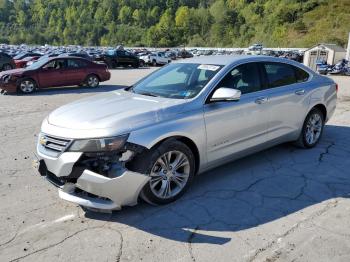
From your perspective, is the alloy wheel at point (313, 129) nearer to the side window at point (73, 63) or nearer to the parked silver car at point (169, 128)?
the parked silver car at point (169, 128)

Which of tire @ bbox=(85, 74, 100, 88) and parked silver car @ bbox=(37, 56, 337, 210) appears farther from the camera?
tire @ bbox=(85, 74, 100, 88)

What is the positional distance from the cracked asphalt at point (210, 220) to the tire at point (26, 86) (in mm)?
9157

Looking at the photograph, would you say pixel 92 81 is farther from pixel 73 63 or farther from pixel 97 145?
pixel 97 145

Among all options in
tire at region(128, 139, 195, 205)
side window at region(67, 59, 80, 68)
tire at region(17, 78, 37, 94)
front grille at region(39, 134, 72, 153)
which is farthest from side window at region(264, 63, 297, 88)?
side window at region(67, 59, 80, 68)

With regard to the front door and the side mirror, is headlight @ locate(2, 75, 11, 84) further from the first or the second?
the side mirror

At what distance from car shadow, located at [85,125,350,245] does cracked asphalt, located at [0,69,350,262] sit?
11 mm

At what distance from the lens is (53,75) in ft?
49.0

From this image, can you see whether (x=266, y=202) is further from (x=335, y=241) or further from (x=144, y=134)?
(x=144, y=134)

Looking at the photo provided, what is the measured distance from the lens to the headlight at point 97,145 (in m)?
3.70

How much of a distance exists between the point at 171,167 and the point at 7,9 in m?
212

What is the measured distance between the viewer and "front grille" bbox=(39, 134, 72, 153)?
150 inches

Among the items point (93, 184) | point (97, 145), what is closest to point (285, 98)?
point (97, 145)

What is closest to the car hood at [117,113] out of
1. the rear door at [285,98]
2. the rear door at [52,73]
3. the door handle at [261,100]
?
the door handle at [261,100]

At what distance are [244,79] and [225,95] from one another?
0.79 m
